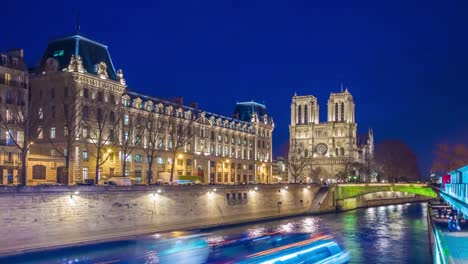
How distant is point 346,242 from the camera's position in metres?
59.6

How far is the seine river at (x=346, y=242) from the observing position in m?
41.5

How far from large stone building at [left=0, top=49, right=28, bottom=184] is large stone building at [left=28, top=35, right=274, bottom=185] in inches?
98.8

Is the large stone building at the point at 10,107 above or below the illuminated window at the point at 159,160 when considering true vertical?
above

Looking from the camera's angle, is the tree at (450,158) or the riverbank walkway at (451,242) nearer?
the riverbank walkway at (451,242)

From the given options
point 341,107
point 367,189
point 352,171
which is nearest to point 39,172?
point 367,189

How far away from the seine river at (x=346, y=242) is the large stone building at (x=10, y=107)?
26.9m

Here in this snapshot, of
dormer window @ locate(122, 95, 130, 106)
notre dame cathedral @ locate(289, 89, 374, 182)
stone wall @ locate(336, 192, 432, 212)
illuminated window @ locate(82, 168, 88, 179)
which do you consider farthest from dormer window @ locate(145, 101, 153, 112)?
notre dame cathedral @ locate(289, 89, 374, 182)

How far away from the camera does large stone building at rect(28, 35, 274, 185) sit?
3051 inches

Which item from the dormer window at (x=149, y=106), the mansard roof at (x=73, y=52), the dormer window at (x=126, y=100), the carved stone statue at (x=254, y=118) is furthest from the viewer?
the carved stone statue at (x=254, y=118)

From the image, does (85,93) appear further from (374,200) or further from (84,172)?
(374,200)

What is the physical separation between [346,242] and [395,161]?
130249 mm

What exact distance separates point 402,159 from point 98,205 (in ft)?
485

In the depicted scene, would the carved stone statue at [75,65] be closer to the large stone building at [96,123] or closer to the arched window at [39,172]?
the large stone building at [96,123]

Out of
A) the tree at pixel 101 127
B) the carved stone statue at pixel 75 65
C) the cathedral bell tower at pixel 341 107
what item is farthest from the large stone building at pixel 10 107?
the cathedral bell tower at pixel 341 107
